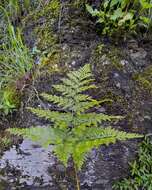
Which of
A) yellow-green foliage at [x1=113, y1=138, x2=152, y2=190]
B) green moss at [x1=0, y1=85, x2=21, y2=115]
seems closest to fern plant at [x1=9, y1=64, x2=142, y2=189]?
yellow-green foliage at [x1=113, y1=138, x2=152, y2=190]

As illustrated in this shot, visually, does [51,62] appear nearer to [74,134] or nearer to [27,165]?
[27,165]

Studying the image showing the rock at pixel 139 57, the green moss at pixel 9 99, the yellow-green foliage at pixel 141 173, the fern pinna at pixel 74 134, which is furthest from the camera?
the rock at pixel 139 57

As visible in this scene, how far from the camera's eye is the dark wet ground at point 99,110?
287 cm

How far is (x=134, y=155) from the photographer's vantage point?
296 cm

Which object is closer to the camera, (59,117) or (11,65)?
(59,117)

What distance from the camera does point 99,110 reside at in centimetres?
309

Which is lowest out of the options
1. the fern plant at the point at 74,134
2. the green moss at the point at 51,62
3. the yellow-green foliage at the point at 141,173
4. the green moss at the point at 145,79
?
the yellow-green foliage at the point at 141,173

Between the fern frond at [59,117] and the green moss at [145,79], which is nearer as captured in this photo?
the fern frond at [59,117]

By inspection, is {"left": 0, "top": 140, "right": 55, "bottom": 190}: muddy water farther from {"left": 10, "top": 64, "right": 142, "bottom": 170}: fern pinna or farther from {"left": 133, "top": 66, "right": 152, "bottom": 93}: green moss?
{"left": 133, "top": 66, "right": 152, "bottom": 93}: green moss

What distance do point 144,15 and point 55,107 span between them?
3.76 ft

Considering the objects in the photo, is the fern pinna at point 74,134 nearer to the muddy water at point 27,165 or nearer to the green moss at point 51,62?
the muddy water at point 27,165

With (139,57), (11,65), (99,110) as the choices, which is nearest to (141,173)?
(99,110)

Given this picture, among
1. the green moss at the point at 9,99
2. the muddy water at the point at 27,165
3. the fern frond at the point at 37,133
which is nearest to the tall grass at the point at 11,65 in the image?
the green moss at the point at 9,99

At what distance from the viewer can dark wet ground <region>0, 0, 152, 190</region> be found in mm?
2873
